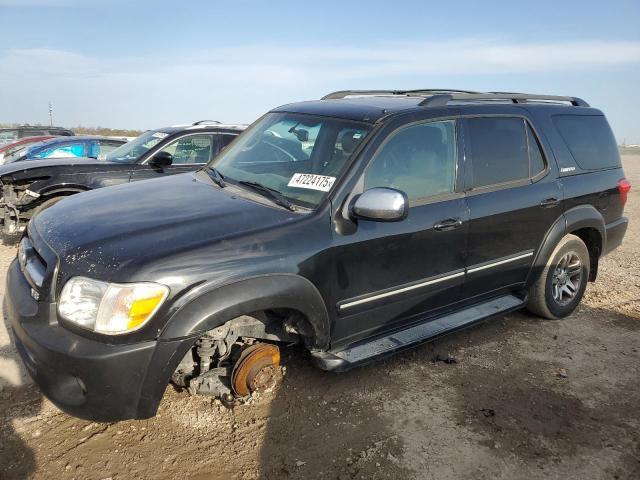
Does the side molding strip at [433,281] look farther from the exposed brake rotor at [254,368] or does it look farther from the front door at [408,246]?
the exposed brake rotor at [254,368]

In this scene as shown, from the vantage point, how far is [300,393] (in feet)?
10.9

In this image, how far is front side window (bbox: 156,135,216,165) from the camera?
7.12m

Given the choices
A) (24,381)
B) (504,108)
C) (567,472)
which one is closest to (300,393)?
(567,472)

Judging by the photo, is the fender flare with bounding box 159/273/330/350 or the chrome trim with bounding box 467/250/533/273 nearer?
the fender flare with bounding box 159/273/330/350

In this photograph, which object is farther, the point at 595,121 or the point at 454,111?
the point at 595,121

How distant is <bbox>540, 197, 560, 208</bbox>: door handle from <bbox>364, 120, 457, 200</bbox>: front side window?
1018mm

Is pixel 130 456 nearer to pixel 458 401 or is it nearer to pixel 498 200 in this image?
pixel 458 401

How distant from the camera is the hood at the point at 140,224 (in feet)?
7.98

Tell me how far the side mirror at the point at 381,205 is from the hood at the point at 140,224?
0.38 metres

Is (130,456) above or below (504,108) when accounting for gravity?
below

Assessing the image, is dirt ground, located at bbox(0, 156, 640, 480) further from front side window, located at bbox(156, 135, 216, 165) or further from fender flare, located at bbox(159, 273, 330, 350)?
front side window, located at bbox(156, 135, 216, 165)

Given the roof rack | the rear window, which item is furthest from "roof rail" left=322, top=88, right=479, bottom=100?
the rear window

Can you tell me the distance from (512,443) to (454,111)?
7.34ft

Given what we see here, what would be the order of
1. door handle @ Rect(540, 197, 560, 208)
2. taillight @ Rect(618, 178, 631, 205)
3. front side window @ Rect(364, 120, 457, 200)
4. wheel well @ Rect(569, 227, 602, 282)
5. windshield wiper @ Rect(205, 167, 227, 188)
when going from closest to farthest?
front side window @ Rect(364, 120, 457, 200) < windshield wiper @ Rect(205, 167, 227, 188) < door handle @ Rect(540, 197, 560, 208) < wheel well @ Rect(569, 227, 602, 282) < taillight @ Rect(618, 178, 631, 205)
